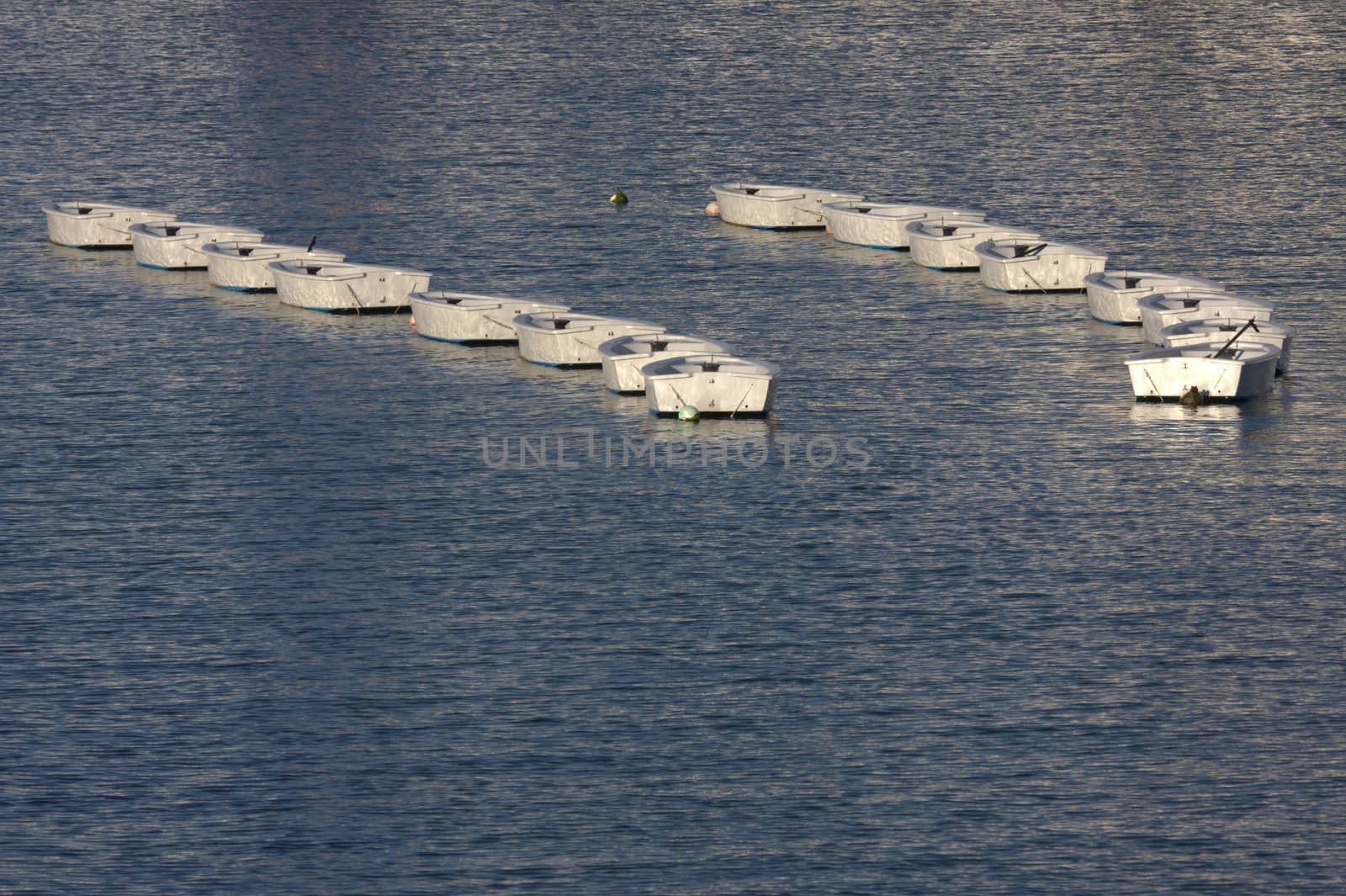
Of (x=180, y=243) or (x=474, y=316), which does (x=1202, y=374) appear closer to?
(x=474, y=316)

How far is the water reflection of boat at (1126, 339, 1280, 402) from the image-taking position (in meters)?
112

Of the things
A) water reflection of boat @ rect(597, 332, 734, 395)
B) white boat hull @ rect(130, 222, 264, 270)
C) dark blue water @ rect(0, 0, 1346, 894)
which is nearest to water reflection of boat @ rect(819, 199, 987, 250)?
dark blue water @ rect(0, 0, 1346, 894)

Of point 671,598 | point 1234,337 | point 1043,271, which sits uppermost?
point 1043,271

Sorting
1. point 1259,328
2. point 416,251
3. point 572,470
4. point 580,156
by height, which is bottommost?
point 572,470

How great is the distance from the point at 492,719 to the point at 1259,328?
5419 centimetres

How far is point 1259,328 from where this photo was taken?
116875 millimetres

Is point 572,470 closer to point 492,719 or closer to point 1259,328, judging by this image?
point 492,719

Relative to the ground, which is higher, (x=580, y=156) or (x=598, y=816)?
(x=580, y=156)

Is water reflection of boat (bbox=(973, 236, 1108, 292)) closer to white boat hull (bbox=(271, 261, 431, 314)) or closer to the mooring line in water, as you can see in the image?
the mooring line in water

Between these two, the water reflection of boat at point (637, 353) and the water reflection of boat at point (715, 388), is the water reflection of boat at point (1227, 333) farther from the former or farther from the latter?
the water reflection of boat at point (637, 353)

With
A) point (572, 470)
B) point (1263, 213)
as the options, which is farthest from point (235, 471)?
point (1263, 213)

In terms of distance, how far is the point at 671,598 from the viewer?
3656 inches

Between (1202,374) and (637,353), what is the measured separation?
28853mm

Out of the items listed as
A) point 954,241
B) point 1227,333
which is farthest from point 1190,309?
point 954,241
